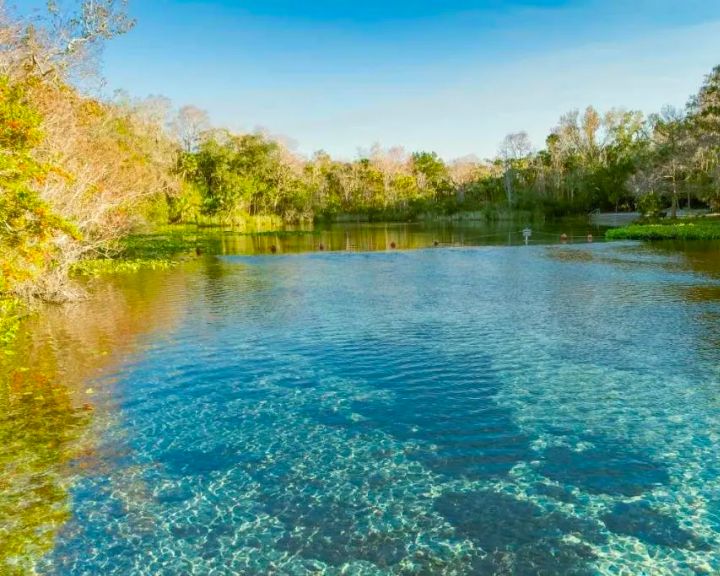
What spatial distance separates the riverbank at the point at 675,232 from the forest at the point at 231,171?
24.0 feet

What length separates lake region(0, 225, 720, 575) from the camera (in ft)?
Result: 31.0

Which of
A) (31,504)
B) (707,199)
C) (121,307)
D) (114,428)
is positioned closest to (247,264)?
(121,307)

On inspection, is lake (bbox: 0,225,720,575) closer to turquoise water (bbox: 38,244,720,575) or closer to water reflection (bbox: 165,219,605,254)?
turquoise water (bbox: 38,244,720,575)

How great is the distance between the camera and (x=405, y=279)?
38.6 meters

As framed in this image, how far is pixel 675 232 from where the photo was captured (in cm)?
6000

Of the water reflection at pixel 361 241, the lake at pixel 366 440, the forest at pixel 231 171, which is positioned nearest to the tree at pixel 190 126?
the forest at pixel 231 171

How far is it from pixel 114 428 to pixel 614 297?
25.2 metres

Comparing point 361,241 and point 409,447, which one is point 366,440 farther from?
point 361,241

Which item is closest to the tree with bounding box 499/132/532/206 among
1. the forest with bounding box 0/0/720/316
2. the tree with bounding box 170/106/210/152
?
the forest with bounding box 0/0/720/316

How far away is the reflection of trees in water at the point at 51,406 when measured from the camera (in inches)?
402

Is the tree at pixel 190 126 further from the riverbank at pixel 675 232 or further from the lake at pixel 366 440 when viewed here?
the lake at pixel 366 440

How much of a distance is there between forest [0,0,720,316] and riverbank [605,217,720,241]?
733 centimetres

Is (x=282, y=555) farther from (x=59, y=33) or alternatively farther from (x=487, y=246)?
(x=487, y=246)

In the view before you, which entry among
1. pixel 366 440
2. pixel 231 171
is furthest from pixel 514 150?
pixel 366 440
